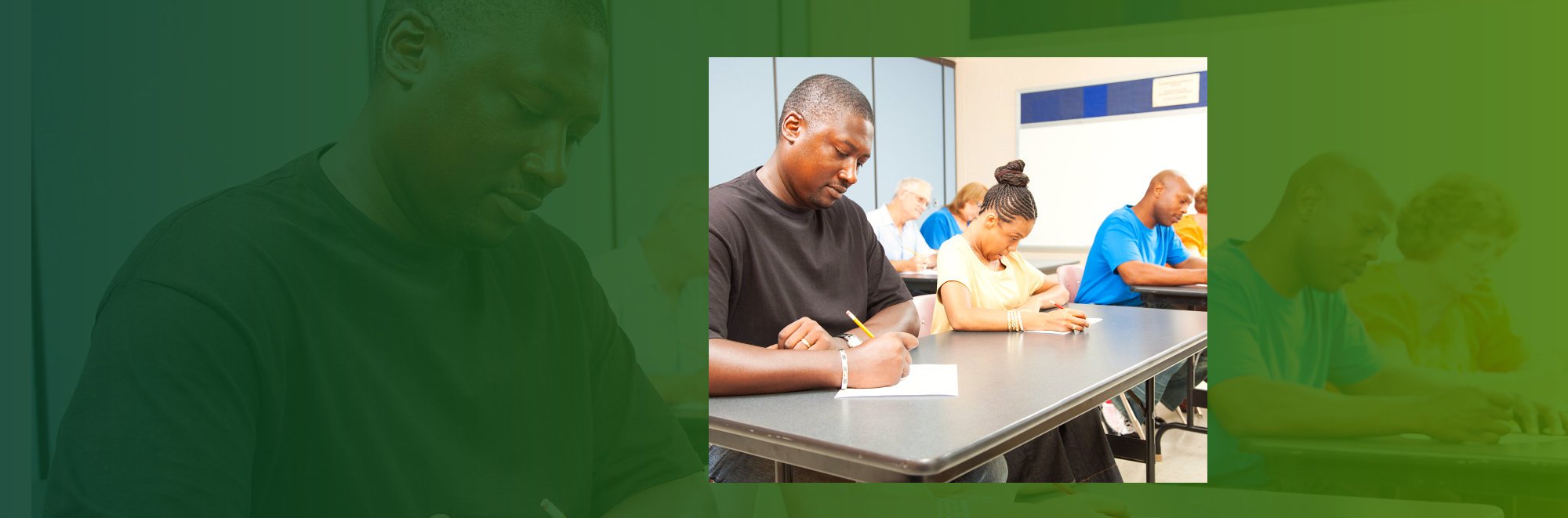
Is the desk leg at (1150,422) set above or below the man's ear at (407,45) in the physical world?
below

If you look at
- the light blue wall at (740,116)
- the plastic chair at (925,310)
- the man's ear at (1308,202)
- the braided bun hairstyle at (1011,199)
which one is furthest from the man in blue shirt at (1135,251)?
the man's ear at (1308,202)

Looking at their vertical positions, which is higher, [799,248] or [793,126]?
[793,126]

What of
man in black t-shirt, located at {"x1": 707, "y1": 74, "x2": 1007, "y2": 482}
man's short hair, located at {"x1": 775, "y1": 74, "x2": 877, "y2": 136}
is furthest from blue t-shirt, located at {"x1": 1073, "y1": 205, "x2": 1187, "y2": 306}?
man's short hair, located at {"x1": 775, "y1": 74, "x2": 877, "y2": 136}

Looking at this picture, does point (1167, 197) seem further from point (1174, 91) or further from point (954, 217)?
point (1174, 91)

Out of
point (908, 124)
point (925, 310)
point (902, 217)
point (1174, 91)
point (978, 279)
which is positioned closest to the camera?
point (925, 310)

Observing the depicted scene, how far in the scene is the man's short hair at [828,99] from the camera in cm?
190

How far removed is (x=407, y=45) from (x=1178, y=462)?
3.06 m

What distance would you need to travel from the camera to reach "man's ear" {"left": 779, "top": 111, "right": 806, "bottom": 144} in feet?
6.35

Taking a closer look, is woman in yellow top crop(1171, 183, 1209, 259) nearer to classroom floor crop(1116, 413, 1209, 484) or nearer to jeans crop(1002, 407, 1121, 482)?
classroom floor crop(1116, 413, 1209, 484)

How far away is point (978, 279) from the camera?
2.84m

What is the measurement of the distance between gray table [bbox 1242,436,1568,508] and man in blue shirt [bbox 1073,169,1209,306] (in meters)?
2.04

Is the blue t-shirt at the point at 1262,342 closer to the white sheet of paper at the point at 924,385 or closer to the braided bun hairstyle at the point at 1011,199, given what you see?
the white sheet of paper at the point at 924,385

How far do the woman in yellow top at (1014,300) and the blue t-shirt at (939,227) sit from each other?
6.03ft

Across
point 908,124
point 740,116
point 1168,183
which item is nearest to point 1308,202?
point 1168,183
